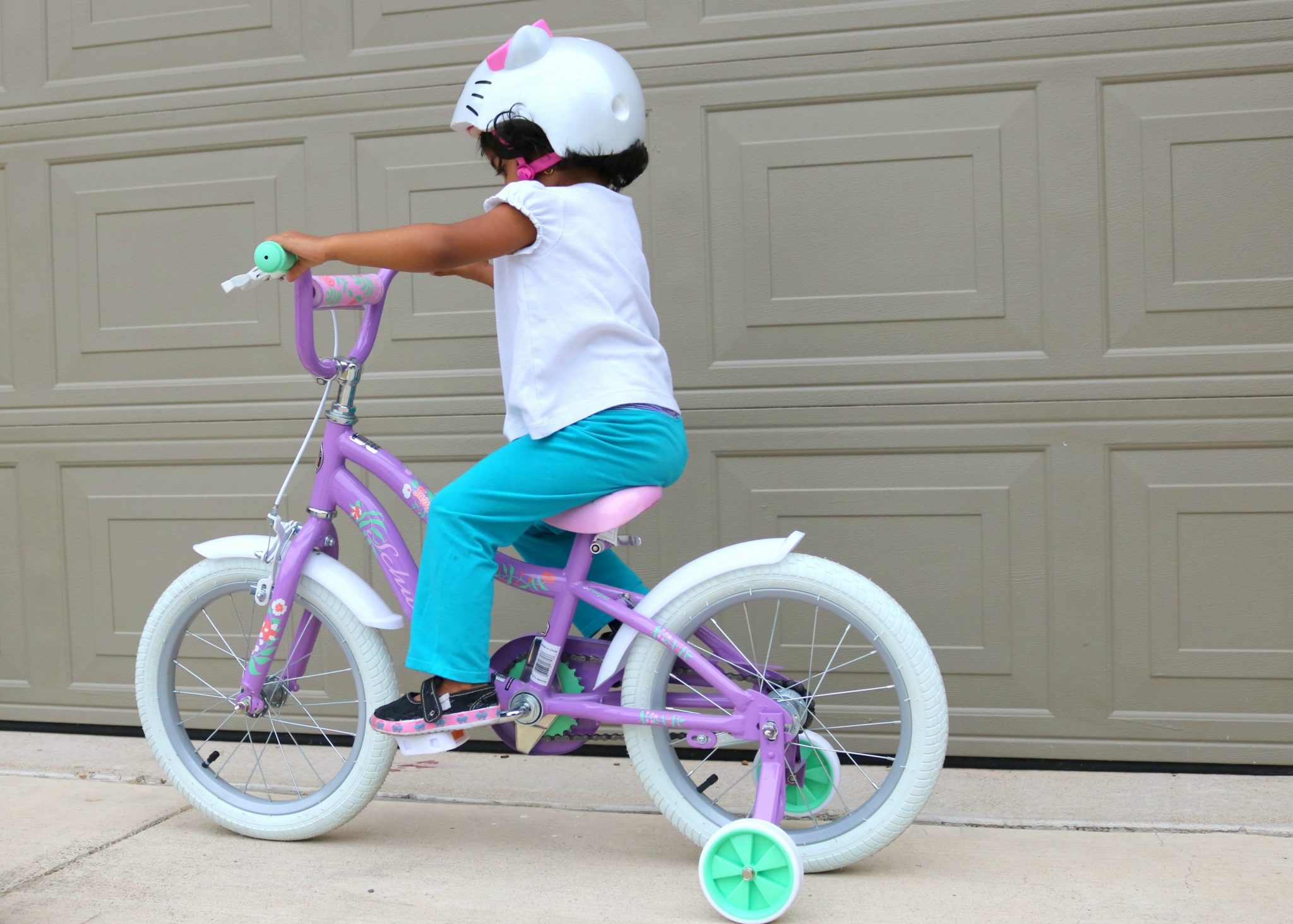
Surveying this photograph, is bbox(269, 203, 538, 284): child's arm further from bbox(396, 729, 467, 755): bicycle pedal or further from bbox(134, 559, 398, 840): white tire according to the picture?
bbox(396, 729, 467, 755): bicycle pedal

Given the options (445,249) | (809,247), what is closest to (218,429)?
(445,249)

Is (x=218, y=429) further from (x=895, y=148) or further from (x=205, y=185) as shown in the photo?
(x=895, y=148)

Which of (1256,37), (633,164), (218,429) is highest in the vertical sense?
(1256,37)

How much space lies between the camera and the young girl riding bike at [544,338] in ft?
7.32

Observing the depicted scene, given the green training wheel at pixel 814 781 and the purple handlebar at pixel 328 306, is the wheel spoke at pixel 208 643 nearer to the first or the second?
the purple handlebar at pixel 328 306

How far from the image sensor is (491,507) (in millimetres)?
2250

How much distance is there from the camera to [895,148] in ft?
9.48

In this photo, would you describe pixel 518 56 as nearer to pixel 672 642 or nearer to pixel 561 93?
pixel 561 93

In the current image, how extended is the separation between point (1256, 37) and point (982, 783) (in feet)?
5.94

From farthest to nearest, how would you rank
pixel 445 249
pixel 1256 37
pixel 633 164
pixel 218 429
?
pixel 218 429 < pixel 1256 37 < pixel 633 164 < pixel 445 249

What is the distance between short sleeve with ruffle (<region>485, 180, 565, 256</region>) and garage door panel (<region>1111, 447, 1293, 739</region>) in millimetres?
1461

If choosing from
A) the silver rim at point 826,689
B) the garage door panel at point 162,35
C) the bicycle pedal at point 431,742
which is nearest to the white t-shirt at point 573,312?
the bicycle pedal at point 431,742

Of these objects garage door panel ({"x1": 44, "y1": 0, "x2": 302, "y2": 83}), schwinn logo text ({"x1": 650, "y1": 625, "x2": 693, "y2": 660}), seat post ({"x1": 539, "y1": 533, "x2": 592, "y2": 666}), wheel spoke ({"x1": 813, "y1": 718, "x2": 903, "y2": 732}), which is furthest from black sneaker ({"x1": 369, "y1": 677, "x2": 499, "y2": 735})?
garage door panel ({"x1": 44, "y1": 0, "x2": 302, "y2": 83})

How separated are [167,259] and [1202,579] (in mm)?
2807
